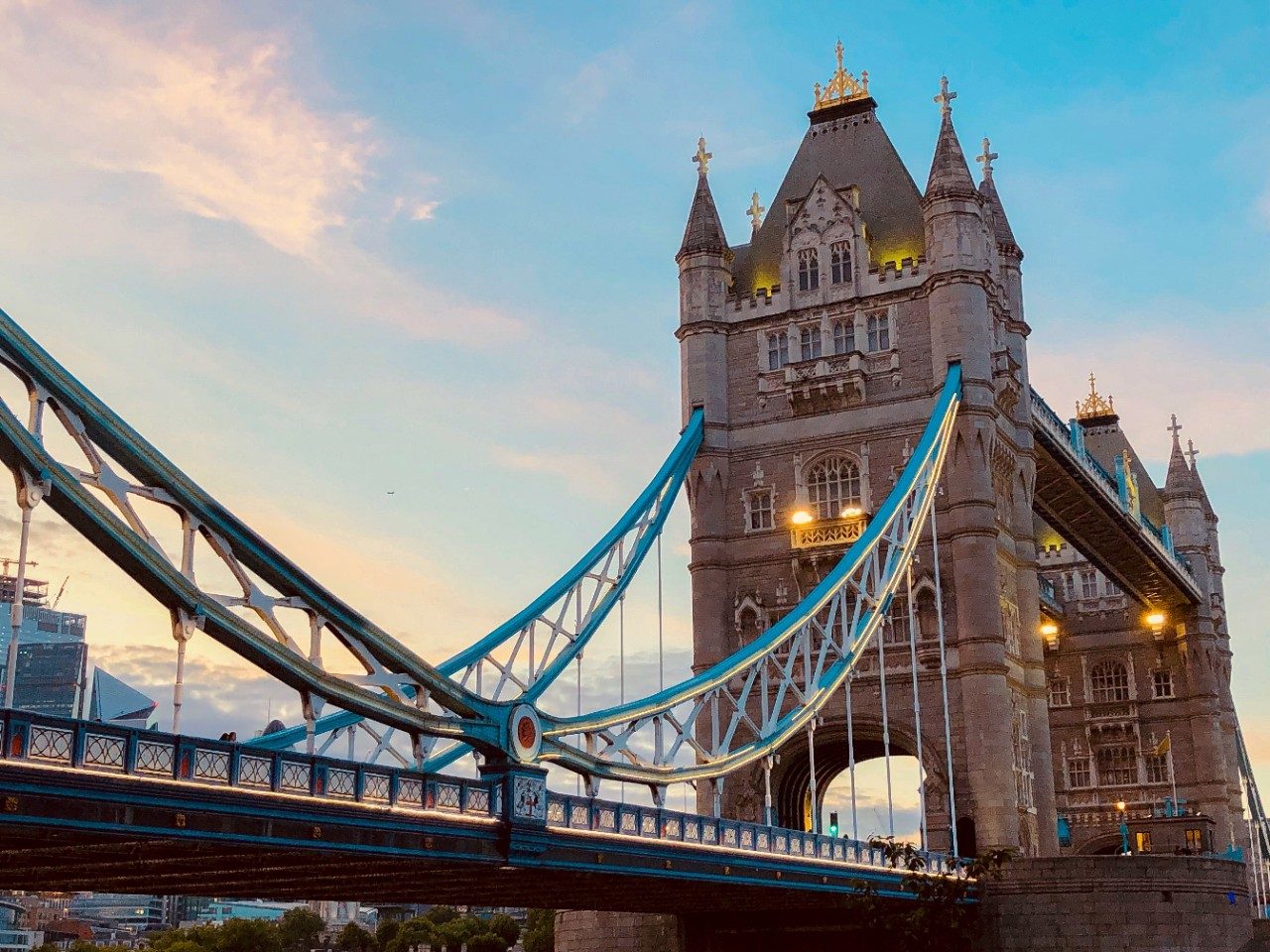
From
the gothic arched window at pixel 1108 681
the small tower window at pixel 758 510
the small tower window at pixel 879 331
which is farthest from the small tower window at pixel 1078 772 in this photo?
the small tower window at pixel 879 331

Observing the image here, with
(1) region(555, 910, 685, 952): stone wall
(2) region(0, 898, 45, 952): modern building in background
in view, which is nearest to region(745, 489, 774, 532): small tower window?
(1) region(555, 910, 685, 952): stone wall

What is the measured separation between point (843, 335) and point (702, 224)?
253 inches

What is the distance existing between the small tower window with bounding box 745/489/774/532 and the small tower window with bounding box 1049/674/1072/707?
107 ft

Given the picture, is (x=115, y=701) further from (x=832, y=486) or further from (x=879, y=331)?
(x=879, y=331)

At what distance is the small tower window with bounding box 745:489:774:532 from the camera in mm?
53438

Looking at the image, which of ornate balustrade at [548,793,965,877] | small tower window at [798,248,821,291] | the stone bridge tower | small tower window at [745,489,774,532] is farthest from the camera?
small tower window at [798,248,821,291]

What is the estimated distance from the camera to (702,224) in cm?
5650

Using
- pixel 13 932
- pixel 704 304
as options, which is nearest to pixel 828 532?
pixel 704 304

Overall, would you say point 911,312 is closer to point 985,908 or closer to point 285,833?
point 985,908

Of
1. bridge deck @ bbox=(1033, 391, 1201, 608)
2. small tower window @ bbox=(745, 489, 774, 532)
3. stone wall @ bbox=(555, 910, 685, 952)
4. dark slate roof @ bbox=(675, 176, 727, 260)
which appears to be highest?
dark slate roof @ bbox=(675, 176, 727, 260)

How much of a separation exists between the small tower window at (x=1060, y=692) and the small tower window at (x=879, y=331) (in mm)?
33062

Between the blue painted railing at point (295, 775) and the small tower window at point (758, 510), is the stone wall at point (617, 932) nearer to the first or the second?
the blue painted railing at point (295, 775)

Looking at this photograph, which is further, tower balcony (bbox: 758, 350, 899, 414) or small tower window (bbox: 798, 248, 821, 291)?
small tower window (bbox: 798, 248, 821, 291)

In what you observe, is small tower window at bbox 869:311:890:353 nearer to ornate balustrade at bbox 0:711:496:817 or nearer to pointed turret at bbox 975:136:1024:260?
pointed turret at bbox 975:136:1024:260
